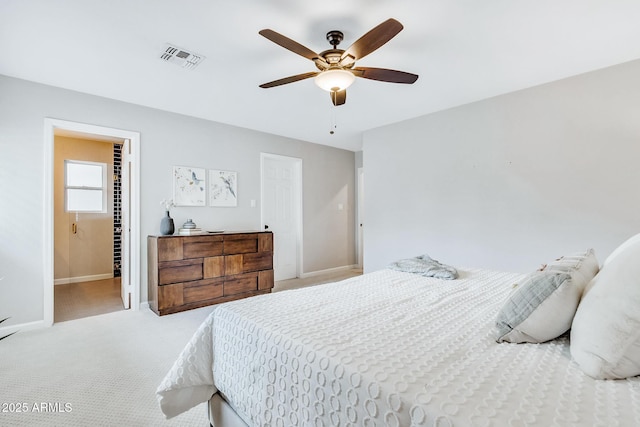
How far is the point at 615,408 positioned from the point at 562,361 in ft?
0.82

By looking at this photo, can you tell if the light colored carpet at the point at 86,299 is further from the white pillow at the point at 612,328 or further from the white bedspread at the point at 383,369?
the white pillow at the point at 612,328

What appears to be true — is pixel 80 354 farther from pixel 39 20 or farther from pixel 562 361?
pixel 562 361

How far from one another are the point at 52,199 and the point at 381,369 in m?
3.73

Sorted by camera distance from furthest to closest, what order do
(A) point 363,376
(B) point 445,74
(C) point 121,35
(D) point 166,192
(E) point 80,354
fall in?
(D) point 166,192 → (B) point 445,74 → (E) point 80,354 → (C) point 121,35 → (A) point 363,376

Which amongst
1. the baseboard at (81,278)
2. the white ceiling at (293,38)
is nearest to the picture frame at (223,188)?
the white ceiling at (293,38)

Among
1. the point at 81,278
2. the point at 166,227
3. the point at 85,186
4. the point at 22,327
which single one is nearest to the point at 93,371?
the point at 22,327

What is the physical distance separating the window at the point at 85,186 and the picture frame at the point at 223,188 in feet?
8.44

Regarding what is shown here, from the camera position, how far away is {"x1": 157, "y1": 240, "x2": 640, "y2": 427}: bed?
71cm

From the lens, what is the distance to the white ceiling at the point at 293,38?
76.5 inches

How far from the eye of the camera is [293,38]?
2.26m

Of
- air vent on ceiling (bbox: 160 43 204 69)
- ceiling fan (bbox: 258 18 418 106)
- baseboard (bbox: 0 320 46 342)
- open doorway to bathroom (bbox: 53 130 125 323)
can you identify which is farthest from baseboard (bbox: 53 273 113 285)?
ceiling fan (bbox: 258 18 418 106)

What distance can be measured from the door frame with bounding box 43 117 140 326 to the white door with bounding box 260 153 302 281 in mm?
1765

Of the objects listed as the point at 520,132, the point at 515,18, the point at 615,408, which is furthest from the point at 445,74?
the point at 615,408

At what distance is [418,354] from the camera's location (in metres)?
0.97
